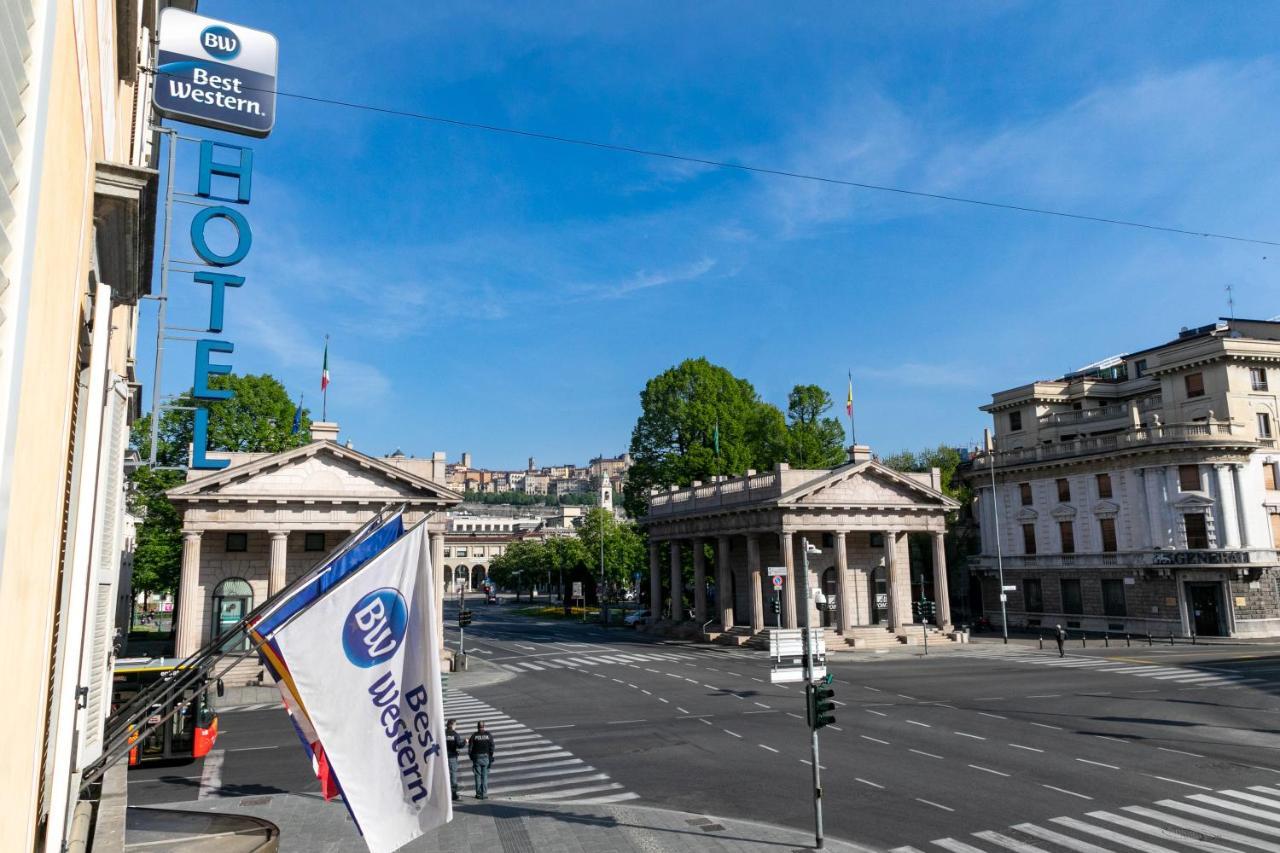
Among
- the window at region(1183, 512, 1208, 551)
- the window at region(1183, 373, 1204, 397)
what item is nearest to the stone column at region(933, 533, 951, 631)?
the window at region(1183, 512, 1208, 551)

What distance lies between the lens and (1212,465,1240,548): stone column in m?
51.0

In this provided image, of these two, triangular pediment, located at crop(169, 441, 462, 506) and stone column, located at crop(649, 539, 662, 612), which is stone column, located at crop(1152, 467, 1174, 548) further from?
triangular pediment, located at crop(169, 441, 462, 506)

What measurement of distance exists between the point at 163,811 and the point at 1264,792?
22.0 metres

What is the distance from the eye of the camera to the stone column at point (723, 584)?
54.2 metres

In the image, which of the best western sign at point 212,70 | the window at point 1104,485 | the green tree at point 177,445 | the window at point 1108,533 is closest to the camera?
the best western sign at point 212,70

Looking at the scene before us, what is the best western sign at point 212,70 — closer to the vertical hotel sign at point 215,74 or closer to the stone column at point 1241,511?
the vertical hotel sign at point 215,74

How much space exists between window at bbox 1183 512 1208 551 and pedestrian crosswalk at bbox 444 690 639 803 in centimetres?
4591

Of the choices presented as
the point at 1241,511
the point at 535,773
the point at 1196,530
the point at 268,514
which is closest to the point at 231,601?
the point at 268,514

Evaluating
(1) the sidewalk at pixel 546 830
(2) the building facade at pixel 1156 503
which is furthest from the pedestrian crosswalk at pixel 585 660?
(2) the building facade at pixel 1156 503

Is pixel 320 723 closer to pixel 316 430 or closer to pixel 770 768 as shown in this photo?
pixel 770 768

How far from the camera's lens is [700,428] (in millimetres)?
62594

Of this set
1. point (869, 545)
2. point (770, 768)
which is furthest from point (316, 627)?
point (869, 545)

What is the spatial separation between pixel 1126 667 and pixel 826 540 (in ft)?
65.7

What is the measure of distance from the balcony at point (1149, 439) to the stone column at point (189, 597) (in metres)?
54.7
